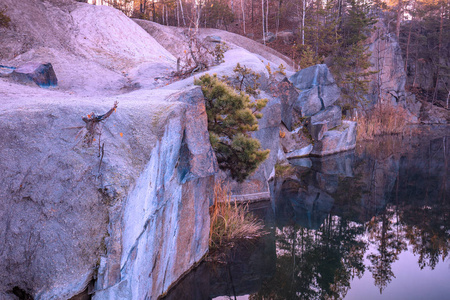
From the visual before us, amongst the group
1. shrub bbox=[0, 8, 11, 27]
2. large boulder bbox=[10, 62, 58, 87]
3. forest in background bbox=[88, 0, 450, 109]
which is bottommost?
large boulder bbox=[10, 62, 58, 87]

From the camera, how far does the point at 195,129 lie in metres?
4.92

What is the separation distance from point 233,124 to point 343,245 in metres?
3.11

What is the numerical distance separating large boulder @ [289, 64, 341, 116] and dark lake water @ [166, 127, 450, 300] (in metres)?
4.51

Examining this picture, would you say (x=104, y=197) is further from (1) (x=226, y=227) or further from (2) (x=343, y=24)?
(2) (x=343, y=24)

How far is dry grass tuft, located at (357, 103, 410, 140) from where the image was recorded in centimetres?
1956

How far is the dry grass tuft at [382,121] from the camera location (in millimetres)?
19562

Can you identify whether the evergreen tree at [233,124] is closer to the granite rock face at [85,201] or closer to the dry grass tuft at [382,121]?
the granite rock face at [85,201]

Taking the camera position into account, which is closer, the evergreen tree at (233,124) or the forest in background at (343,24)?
the evergreen tree at (233,124)

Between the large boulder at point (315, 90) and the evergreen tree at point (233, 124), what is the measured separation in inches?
344

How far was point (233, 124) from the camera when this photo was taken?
22.9ft

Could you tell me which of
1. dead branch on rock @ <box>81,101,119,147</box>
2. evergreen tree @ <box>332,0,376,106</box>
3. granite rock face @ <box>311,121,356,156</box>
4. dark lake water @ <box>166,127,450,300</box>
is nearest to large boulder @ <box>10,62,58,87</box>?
dead branch on rock @ <box>81,101,119,147</box>

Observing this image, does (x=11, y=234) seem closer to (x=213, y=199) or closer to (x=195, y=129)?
(x=195, y=129)

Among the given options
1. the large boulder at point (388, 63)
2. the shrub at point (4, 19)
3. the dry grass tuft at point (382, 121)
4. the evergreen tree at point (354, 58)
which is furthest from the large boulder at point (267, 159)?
the large boulder at point (388, 63)

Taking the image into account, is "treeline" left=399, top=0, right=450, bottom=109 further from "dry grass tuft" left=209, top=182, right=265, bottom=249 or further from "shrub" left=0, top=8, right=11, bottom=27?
"shrub" left=0, top=8, right=11, bottom=27
